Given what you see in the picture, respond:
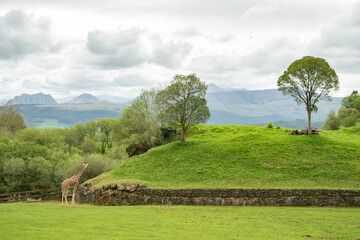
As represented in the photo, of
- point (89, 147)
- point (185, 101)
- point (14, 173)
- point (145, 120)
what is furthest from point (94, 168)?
point (89, 147)

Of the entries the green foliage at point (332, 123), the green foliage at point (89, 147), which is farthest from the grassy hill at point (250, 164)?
the green foliage at point (332, 123)

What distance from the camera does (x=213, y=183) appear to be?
4144cm

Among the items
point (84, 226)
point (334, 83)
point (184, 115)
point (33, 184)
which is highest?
point (334, 83)

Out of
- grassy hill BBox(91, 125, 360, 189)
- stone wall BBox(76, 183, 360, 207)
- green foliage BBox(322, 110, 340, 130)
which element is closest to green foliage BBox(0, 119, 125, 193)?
grassy hill BBox(91, 125, 360, 189)

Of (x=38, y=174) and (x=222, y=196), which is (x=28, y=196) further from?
(x=222, y=196)

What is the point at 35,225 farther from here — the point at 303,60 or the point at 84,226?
the point at 303,60

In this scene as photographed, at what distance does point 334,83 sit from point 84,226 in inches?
1870

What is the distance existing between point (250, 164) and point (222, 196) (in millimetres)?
9142

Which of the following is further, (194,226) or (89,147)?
(89,147)

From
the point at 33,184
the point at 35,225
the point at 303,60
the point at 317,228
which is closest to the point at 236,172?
the point at 317,228

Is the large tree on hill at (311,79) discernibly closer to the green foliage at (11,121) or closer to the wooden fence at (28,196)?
the wooden fence at (28,196)

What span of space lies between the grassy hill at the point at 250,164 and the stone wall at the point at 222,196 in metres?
1.60

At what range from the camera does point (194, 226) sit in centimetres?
2369

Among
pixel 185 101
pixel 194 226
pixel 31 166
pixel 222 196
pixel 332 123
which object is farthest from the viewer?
pixel 332 123
